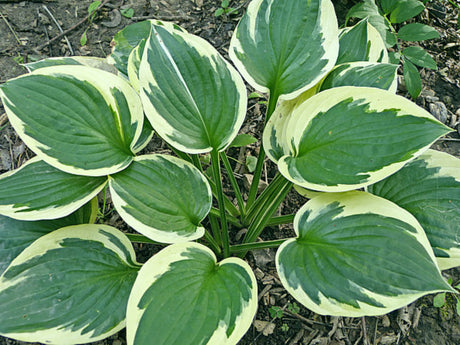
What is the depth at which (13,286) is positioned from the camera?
2.98 feet

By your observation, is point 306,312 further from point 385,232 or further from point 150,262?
point 150,262

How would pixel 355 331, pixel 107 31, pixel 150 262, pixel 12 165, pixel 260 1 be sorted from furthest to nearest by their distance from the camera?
pixel 107 31 < pixel 12 165 < pixel 355 331 < pixel 260 1 < pixel 150 262

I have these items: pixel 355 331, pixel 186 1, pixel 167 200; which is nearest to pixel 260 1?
pixel 167 200

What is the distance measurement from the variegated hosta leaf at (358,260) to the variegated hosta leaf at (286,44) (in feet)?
1.18

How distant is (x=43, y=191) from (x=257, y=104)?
96cm

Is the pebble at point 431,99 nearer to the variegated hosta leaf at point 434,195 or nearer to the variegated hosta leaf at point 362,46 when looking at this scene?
the variegated hosta leaf at point 362,46

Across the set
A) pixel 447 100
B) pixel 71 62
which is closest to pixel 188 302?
pixel 71 62

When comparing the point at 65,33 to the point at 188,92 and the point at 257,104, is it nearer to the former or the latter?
the point at 257,104

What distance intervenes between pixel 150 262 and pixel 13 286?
0.33m

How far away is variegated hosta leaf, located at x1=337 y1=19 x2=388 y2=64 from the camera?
1.14 metres

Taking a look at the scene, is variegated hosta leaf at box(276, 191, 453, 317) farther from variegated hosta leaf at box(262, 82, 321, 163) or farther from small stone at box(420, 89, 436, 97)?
small stone at box(420, 89, 436, 97)

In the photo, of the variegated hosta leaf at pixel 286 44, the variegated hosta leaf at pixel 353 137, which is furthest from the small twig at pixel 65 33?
the variegated hosta leaf at pixel 353 137

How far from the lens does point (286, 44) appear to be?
1088mm

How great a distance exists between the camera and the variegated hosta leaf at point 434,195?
966mm
